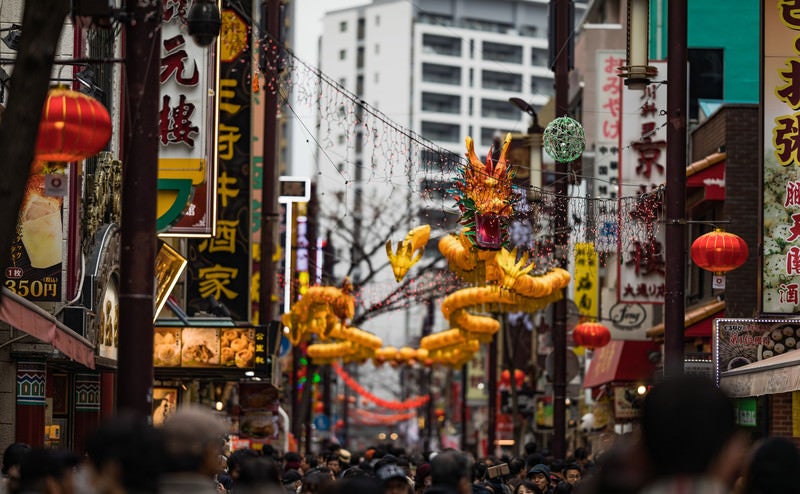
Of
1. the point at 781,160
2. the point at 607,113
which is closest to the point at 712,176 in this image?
the point at 781,160

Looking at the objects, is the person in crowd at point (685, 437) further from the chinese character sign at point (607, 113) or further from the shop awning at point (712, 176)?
the chinese character sign at point (607, 113)

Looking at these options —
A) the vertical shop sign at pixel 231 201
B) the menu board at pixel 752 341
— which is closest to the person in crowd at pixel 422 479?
the menu board at pixel 752 341

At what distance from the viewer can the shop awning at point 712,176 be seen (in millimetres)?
30312

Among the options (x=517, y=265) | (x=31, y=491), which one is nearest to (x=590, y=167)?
(x=517, y=265)

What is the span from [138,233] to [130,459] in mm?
5172

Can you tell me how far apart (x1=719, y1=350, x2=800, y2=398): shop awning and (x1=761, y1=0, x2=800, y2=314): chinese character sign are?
153cm

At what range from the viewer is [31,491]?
895 cm

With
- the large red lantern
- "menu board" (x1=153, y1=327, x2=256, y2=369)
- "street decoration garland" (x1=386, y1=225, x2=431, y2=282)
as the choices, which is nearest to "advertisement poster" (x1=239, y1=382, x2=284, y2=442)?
"menu board" (x1=153, y1=327, x2=256, y2=369)

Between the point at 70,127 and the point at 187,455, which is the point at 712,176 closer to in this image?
the point at 70,127

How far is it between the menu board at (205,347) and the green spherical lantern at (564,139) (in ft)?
23.4

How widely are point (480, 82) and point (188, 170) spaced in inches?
4818

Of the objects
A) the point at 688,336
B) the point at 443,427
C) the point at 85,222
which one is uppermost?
the point at 85,222

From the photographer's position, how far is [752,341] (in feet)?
77.7

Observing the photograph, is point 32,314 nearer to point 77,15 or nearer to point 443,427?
point 77,15
